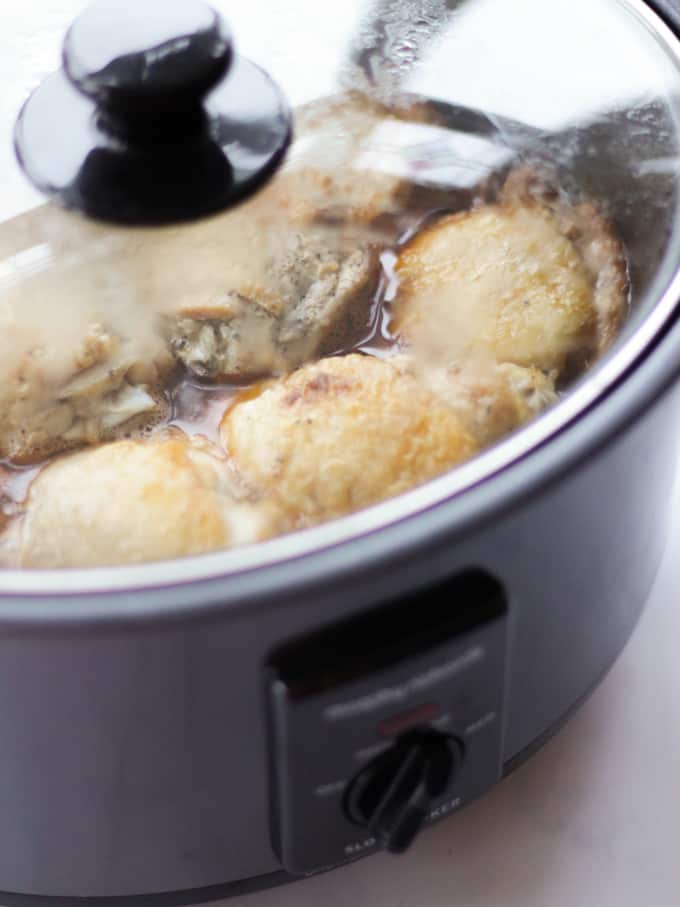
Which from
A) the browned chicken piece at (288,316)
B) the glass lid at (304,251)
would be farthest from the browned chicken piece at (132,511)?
the browned chicken piece at (288,316)

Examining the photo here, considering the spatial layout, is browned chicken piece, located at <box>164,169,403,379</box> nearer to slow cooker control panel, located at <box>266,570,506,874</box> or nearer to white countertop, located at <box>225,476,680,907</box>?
slow cooker control panel, located at <box>266,570,506,874</box>

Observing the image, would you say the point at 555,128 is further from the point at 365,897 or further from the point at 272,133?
the point at 365,897

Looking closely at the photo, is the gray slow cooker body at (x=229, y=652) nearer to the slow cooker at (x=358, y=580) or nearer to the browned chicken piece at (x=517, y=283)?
the slow cooker at (x=358, y=580)

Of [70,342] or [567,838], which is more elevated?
[70,342]

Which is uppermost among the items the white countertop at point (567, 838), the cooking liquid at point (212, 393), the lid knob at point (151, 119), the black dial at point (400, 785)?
the lid knob at point (151, 119)

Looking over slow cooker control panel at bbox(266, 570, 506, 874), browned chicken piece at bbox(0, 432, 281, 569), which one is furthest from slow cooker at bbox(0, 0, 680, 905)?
browned chicken piece at bbox(0, 432, 281, 569)

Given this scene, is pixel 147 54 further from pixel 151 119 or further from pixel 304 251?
pixel 304 251

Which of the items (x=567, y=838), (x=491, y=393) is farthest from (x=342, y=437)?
(x=567, y=838)
